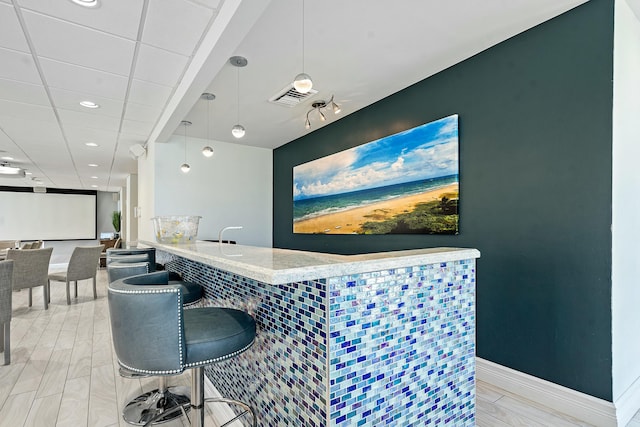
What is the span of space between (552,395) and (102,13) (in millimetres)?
3665

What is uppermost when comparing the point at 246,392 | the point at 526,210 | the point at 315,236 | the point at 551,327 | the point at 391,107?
the point at 391,107

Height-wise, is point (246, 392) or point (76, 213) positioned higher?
point (76, 213)

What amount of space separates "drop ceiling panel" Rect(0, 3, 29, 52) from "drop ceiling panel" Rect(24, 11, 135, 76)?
0.06 metres

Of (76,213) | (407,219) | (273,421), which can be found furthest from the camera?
(76,213)

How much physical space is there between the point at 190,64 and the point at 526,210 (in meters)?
2.73

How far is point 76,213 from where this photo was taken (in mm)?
11812

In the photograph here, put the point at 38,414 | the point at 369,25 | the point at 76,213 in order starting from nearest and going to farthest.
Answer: the point at 38,414 → the point at 369,25 → the point at 76,213

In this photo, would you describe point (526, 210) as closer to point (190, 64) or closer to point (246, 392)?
point (246, 392)

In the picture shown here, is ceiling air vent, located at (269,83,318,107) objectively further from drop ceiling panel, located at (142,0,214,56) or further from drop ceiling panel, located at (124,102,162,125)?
drop ceiling panel, located at (124,102,162,125)

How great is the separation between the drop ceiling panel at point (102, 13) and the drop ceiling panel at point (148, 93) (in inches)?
33.0

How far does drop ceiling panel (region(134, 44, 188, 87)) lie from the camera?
2.47 metres

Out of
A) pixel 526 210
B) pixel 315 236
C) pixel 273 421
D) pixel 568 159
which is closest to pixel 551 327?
pixel 526 210

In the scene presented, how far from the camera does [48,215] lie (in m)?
11.3

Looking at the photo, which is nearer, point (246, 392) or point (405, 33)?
point (246, 392)
